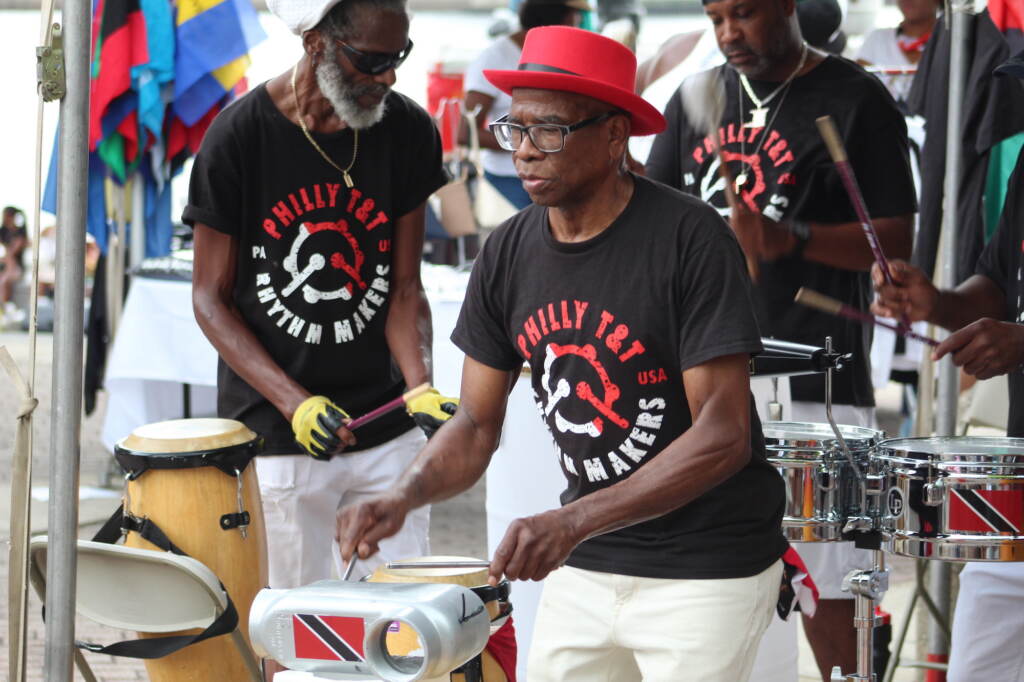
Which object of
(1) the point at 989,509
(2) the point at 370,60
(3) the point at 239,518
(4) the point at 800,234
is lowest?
(3) the point at 239,518

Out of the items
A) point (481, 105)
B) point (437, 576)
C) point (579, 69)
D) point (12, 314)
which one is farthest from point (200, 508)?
point (12, 314)

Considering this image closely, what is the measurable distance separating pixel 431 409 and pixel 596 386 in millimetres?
799

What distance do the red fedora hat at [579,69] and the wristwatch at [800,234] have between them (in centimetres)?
96

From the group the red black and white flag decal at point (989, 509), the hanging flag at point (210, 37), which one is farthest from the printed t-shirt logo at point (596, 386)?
the hanging flag at point (210, 37)

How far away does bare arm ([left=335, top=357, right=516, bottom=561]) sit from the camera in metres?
2.63

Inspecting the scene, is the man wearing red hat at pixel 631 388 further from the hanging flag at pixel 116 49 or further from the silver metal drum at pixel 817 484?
the hanging flag at pixel 116 49

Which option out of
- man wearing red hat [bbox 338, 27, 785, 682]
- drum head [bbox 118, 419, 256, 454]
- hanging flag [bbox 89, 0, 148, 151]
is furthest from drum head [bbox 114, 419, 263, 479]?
hanging flag [bbox 89, 0, 148, 151]

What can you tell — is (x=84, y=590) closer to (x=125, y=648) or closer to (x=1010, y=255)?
(x=125, y=648)

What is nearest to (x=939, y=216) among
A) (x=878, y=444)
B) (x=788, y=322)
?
(x=788, y=322)

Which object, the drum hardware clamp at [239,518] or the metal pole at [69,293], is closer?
the metal pole at [69,293]

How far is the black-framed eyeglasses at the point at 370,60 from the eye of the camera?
3.57 m

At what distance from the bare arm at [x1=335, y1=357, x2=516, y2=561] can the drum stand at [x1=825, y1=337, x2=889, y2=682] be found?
777 mm

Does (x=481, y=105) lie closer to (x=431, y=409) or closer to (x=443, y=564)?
(x=431, y=409)

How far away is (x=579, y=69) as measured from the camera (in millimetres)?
2604
